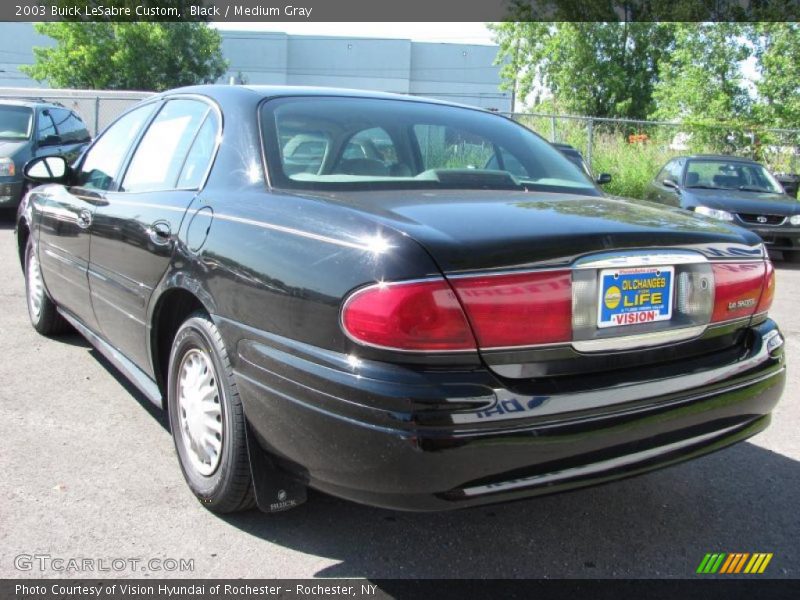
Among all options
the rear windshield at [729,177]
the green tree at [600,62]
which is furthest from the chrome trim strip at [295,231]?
the green tree at [600,62]

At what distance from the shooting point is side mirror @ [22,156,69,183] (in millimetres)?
4262

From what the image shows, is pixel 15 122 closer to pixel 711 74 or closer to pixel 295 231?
pixel 295 231

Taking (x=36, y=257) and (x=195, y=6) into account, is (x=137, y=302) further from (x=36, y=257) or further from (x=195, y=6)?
(x=195, y=6)

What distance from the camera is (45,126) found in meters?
11.0

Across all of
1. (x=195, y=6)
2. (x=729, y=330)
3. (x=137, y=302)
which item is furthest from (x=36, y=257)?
(x=195, y=6)

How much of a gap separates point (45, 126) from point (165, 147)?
29.3ft

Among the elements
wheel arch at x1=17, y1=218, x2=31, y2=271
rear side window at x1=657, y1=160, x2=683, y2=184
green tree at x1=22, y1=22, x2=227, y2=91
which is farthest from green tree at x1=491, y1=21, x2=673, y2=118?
wheel arch at x1=17, y1=218, x2=31, y2=271

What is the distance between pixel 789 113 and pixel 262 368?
21.9 m

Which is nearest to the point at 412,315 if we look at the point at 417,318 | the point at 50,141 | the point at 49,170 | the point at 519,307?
the point at 417,318

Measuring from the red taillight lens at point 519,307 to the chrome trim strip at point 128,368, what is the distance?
1.67 meters

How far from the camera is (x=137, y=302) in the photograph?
10.3ft

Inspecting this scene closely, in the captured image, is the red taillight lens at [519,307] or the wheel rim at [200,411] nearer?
the red taillight lens at [519,307]

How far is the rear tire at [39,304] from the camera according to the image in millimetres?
4935

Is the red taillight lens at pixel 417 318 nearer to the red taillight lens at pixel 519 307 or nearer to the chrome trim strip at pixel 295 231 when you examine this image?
the red taillight lens at pixel 519 307
